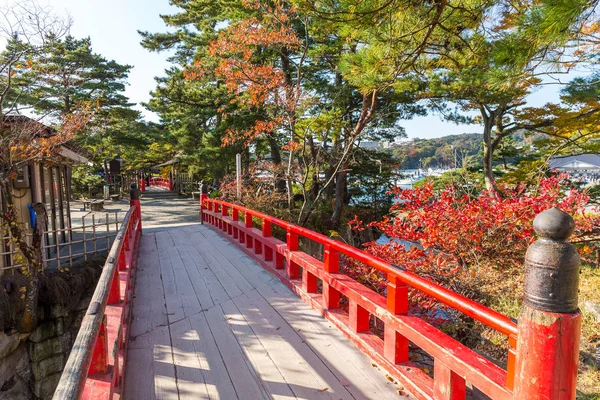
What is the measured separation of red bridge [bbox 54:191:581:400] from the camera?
1391 millimetres

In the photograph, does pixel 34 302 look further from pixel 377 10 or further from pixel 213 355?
pixel 377 10

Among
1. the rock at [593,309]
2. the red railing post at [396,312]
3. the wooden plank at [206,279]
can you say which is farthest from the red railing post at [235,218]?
the rock at [593,309]

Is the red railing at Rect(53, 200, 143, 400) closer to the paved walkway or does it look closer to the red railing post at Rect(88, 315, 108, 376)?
the red railing post at Rect(88, 315, 108, 376)

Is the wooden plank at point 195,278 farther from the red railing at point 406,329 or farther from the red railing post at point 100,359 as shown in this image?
the red railing post at point 100,359

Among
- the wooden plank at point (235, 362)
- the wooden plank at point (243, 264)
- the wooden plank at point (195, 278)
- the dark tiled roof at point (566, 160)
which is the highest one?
the dark tiled roof at point (566, 160)

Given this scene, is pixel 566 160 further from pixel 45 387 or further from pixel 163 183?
pixel 163 183

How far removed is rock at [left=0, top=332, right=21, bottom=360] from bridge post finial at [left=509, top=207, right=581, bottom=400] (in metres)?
8.12

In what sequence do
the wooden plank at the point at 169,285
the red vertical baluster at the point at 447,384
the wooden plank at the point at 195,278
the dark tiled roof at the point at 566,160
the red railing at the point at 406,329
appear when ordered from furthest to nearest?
the dark tiled roof at the point at 566,160 → the wooden plank at the point at 195,278 → the wooden plank at the point at 169,285 → the red vertical baluster at the point at 447,384 → the red railing at the point at 406,329

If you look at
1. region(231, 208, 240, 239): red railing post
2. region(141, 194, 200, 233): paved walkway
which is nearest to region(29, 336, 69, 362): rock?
region(231, 208, 240, 239): red railing post

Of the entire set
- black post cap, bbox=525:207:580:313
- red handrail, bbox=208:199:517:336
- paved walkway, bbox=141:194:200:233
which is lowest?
paved walkway, bbox=141:194:200:233

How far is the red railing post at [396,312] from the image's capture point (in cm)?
256

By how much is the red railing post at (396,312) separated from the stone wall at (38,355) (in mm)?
7195

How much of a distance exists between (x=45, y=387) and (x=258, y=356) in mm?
6635

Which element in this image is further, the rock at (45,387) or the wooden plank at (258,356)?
the rock at (45,387)
